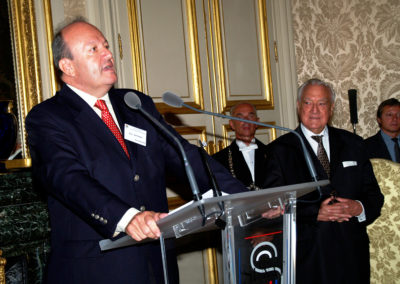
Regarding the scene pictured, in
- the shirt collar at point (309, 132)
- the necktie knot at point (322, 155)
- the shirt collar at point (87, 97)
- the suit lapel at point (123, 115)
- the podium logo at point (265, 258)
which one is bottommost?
the podium logo at point (265, 258)

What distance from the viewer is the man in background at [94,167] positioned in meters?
1.72

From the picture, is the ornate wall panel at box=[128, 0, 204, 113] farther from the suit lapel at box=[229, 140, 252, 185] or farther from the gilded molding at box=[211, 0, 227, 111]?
the suit lapel at box=[229, 140, 252, 185]

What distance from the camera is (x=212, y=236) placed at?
4.18 metres

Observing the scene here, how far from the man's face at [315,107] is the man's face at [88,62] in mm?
1312

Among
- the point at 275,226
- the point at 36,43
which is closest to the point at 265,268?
the point at 275,226

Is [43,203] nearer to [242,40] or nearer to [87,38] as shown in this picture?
[87,38]

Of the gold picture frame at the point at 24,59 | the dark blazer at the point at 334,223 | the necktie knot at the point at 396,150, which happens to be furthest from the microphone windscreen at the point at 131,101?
the necktie knot at the point at 396,150

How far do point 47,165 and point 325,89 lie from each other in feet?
5.99

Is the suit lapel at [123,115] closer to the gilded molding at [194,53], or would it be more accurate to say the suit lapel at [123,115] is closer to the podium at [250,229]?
the podium at [250,229]

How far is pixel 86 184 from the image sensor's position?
1684 mm

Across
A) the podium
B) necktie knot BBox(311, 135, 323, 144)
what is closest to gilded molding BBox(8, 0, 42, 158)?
necktie knot BBox(311, 135, 323, 144)

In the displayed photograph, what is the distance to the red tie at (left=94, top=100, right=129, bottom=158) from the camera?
2.00 m

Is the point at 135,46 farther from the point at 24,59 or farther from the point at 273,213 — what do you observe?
the point at 273,213

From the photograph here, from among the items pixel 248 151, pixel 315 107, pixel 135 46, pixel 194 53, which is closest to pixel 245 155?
pixel 248 151
